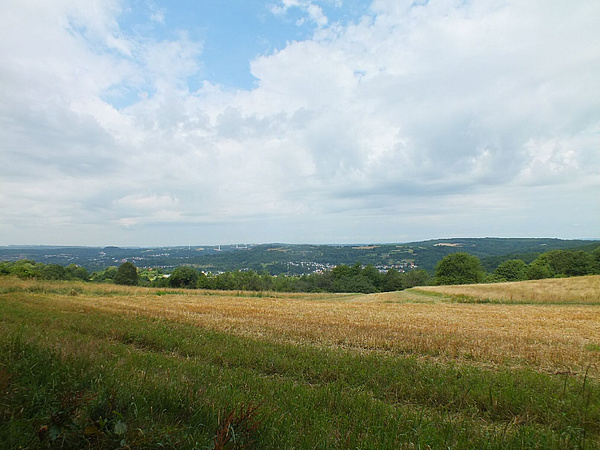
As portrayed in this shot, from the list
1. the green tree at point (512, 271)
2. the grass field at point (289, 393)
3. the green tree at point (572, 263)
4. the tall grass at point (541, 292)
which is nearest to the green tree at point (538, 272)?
the green tree at point (512, 271)

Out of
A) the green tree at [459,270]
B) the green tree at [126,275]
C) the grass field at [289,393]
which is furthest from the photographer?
the green tree at [126,275]

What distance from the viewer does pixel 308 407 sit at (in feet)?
14.6

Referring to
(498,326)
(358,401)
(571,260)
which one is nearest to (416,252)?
(571,260)

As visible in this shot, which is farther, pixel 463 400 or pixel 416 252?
pixel 416 252

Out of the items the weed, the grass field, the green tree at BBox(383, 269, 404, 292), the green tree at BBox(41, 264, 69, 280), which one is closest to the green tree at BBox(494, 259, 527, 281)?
the green tree at BBox(383, 269, 404, 292)

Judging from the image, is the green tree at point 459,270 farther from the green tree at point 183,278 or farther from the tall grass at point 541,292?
the green tree at point 183,278

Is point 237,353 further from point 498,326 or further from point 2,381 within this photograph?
point 498,326

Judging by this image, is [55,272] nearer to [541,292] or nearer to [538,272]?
[541,292]

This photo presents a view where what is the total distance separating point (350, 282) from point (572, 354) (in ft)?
286

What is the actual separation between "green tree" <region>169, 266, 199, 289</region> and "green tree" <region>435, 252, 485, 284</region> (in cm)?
7052

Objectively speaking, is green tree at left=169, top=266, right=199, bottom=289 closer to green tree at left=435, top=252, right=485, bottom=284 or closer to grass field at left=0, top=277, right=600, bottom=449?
green tree at left=435, top=252, right=485, bottom=284

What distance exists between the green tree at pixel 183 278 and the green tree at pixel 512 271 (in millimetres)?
92586

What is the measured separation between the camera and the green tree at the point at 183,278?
8562 centimetres

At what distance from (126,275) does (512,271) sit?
110517 millimetres
